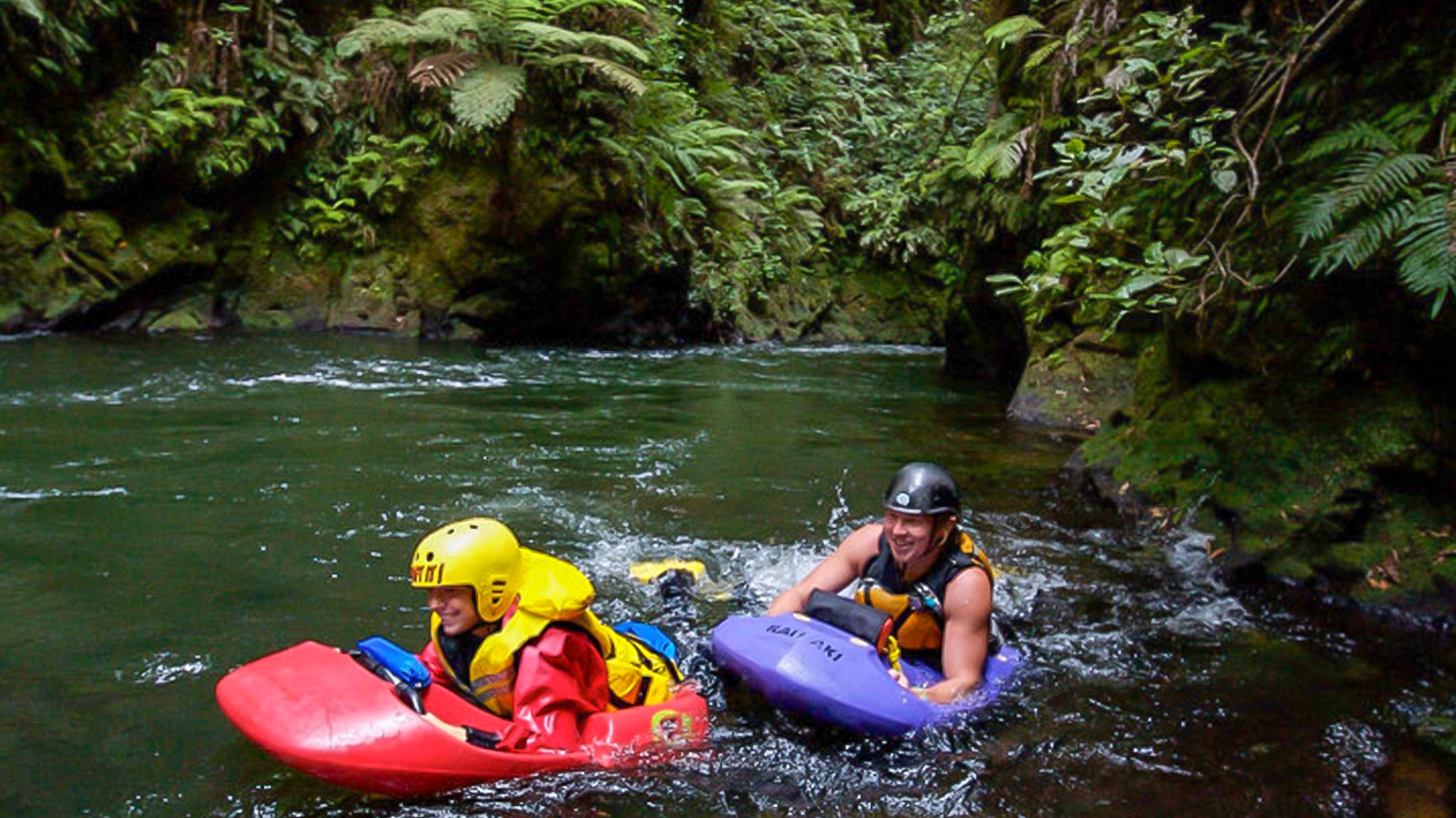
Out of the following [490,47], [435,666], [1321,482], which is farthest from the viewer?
[490,47]

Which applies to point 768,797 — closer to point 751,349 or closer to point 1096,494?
point 1096,494

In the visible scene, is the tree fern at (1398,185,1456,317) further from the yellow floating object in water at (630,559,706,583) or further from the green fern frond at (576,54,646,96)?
the green fern frond at (576,54,646,96)

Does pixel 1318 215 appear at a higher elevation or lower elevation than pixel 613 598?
higher

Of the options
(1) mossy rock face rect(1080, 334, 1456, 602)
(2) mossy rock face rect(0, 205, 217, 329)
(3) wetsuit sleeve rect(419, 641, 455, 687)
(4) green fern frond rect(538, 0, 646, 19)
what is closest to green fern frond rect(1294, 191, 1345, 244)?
(1) mossy rock face rect(1080, 334, 1456, 602)

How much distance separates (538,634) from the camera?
339 centimetres

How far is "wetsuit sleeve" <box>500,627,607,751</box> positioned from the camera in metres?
3.33

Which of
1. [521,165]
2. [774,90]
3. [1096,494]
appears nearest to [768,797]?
[1096,494]

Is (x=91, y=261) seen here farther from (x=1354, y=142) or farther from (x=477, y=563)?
(x=1354, y=142)

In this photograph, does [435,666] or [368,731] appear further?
[435,666]

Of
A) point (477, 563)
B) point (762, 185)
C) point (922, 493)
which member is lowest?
point (477, 563)

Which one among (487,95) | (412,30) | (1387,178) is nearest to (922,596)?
(1387,178)

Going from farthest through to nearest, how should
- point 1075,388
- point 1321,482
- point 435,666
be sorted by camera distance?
point 1075,388 < point 1321,482 < point 435,666

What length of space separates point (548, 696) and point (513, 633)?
9.2 inches

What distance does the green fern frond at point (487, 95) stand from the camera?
12.4 m
